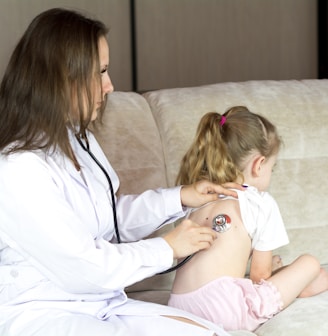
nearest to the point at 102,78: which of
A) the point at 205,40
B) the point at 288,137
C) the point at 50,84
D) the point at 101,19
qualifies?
the point at 50,84

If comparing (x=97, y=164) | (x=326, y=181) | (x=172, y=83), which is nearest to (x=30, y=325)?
(x=97, y=164)

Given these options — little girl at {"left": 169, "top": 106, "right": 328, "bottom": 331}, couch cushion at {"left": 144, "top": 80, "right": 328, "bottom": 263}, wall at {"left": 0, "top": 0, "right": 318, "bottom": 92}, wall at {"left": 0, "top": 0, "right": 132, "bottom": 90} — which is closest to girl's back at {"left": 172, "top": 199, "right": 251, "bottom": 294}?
little girl at {"left": 169, "top": 106, "right": 328, "bottom": 331}

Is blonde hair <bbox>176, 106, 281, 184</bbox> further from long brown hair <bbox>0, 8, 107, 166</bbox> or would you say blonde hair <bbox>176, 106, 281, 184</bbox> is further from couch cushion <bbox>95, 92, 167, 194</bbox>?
long brown hair <bbox>0, 8, 107, 166</bbox>

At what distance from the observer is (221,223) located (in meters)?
2.21

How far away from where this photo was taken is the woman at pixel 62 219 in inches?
73.2

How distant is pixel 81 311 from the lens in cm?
193

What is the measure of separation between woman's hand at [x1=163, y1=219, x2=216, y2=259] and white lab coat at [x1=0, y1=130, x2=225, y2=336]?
33 mm

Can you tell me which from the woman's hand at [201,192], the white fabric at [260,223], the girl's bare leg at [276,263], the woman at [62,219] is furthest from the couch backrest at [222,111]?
the woman at [62,219]

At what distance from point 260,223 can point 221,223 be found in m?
0.12

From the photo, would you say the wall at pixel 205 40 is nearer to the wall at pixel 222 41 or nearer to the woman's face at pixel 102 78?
the wall at pixel 222 41

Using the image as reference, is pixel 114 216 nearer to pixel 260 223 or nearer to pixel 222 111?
pixel 260 223

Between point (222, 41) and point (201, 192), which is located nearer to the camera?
point (201, 192)

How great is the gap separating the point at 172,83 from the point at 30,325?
3.14m

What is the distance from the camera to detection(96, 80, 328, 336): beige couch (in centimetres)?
272
